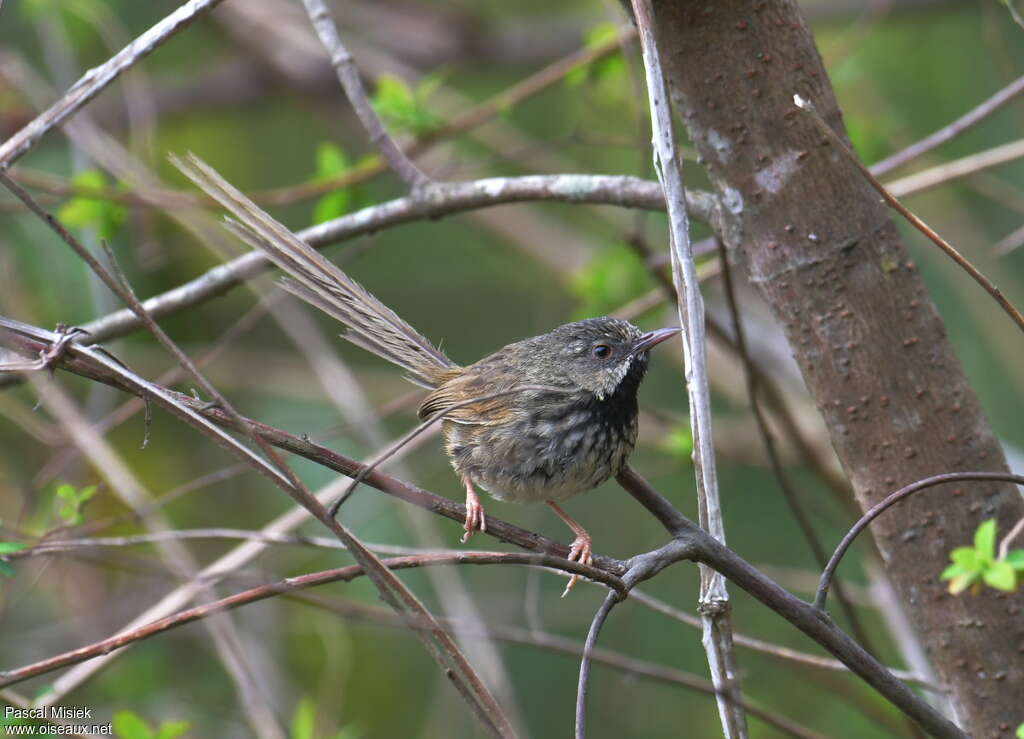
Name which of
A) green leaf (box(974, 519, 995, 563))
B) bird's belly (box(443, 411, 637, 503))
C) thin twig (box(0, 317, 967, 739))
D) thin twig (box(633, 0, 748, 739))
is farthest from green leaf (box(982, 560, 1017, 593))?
bird's belly (box(443, 411, 637, 503))

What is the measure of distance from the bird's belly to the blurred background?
51.8 inches

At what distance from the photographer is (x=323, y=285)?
2.73 metres

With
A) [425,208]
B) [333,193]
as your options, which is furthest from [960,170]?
[333,193]

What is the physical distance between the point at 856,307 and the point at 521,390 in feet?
3.18

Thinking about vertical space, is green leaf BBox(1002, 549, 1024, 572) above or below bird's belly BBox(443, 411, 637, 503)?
below

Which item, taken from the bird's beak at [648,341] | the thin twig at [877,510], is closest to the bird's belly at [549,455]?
the bird's beak at [648,341]

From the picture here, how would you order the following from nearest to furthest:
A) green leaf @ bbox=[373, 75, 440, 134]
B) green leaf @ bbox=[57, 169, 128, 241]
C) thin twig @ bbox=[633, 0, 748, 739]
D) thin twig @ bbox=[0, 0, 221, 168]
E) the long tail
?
thin twig @ bbox=[633, 0, 748, 739], thin twig @ bbox=[0, 0, 221, 168], the long tail, green leaf @ bbox=[57, 169, 128, 241], green leaf @ bbox=[373, 75, 440, 134]

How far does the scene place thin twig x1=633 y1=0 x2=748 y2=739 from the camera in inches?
76.6

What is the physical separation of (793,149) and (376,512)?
3.65m

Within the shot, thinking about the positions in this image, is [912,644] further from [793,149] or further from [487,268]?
[487,268]

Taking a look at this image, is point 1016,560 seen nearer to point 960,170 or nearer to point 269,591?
point 269,591

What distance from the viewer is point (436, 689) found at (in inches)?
263

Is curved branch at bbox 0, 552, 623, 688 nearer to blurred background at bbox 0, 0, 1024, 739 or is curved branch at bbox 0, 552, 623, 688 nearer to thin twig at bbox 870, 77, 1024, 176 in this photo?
thin twig at bbox 870, 77, 1024, 176

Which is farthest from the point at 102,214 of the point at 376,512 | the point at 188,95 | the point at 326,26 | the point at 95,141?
the point at 188,95
